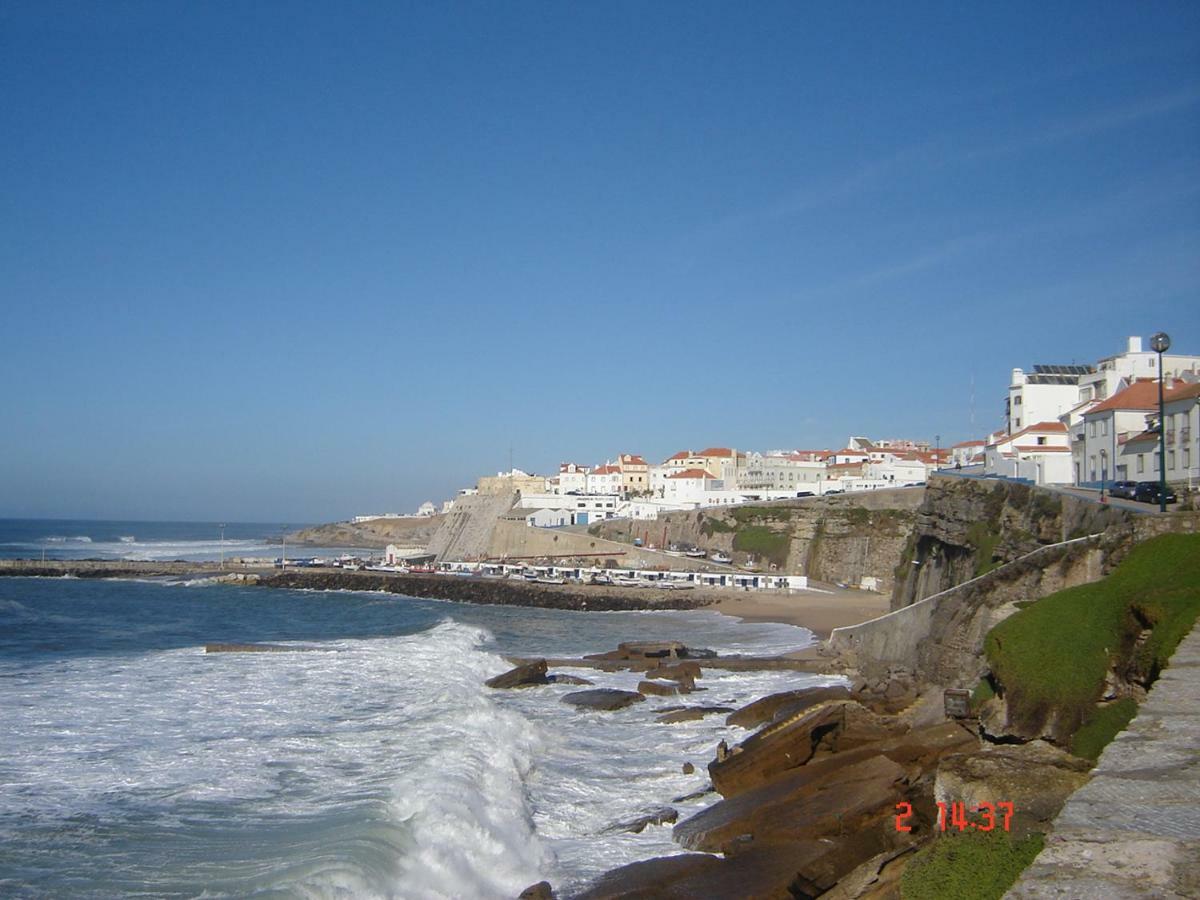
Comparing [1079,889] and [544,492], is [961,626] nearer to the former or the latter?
[1079,889]

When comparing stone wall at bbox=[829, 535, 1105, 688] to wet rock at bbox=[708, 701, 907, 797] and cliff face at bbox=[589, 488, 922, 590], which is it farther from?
cliff face at bbox=[589, 488, 922, 590]

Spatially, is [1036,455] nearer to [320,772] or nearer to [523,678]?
[523,678]

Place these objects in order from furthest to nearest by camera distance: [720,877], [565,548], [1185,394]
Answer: [565,548], [1185,394], [720,877]

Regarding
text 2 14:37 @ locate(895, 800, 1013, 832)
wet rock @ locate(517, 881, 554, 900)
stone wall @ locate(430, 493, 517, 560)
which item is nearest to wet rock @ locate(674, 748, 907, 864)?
wet rock @ locate(517, 881, 554, 900)

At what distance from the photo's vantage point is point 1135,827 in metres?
5.02

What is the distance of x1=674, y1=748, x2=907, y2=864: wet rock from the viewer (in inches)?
417

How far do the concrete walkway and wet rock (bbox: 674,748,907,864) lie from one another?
4.20 meters

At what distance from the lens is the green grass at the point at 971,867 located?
19.5 feet

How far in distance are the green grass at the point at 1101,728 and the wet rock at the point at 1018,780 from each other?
452 millimetres

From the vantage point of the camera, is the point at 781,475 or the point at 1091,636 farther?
the point at 781,475

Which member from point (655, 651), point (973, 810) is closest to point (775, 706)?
point (973, 810)

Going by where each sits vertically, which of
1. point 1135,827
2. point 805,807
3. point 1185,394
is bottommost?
point 805,807

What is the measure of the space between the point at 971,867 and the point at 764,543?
62.4m

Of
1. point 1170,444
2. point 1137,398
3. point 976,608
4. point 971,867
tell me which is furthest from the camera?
point 1137,398
